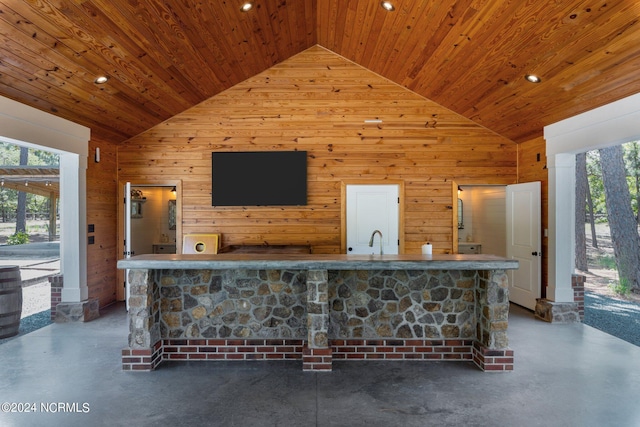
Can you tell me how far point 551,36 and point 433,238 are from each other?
10.7 feet

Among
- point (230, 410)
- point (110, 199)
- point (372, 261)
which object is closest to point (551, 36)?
point (372, 261)

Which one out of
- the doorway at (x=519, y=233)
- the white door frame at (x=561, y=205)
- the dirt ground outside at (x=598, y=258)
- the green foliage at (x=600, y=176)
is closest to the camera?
the white door frame at (x=561, y=205)

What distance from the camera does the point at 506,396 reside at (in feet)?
9.55

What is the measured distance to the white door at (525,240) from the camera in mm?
5391

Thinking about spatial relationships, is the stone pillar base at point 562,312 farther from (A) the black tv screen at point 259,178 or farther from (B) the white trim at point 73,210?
(B) the white trim at point 73,210

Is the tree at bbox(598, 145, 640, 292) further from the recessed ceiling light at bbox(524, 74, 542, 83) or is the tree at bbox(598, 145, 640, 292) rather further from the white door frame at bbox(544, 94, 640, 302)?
the recessed ceiling light at bbox(524, 74, 542, 83)

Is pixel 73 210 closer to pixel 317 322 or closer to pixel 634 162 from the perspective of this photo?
pixel 317 322

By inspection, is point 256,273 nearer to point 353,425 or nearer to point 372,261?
point 372,261

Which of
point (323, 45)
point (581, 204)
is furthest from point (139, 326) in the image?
point (581, 204)

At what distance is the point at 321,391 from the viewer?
9.80 ft

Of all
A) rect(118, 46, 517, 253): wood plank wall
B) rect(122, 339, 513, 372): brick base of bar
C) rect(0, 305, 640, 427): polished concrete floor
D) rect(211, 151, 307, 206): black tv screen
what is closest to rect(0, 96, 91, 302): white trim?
rect(118, 46, 517, 253): wood plank wall

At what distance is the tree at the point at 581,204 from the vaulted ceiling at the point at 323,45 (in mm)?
3434

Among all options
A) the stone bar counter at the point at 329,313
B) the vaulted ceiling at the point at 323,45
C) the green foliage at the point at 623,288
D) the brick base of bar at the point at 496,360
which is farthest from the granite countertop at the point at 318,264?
the green foliage at the point at 623,288

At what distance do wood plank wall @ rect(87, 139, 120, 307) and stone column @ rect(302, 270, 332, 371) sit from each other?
3629 mm
